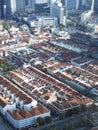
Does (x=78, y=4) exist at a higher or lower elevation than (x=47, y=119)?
higher

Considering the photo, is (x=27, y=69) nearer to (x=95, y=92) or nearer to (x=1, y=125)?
(x=95, y=92)

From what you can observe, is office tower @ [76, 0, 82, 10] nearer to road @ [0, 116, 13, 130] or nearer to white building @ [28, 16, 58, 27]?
white building @ [28, 16, 58, 27]

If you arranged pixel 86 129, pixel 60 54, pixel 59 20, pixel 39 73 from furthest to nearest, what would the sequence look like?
pixel 59 20
pixel 60 54
pixel 39 73
pixel 86 129

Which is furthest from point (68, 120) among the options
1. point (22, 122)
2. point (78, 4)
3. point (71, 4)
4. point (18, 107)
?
point (78, 4)

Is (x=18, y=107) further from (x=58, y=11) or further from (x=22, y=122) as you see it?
(x=58, y=11)

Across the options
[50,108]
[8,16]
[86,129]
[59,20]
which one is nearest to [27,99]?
[50,108]

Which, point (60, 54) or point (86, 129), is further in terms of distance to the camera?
point (60, 54)

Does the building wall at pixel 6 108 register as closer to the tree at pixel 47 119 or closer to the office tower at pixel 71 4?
the tree at pixel 47 119

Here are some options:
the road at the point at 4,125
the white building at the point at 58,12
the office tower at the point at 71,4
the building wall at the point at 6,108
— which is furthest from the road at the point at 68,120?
the office tower at the point at 71,4

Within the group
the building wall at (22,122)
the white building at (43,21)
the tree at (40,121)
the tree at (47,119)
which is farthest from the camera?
the white building at (43,21)
